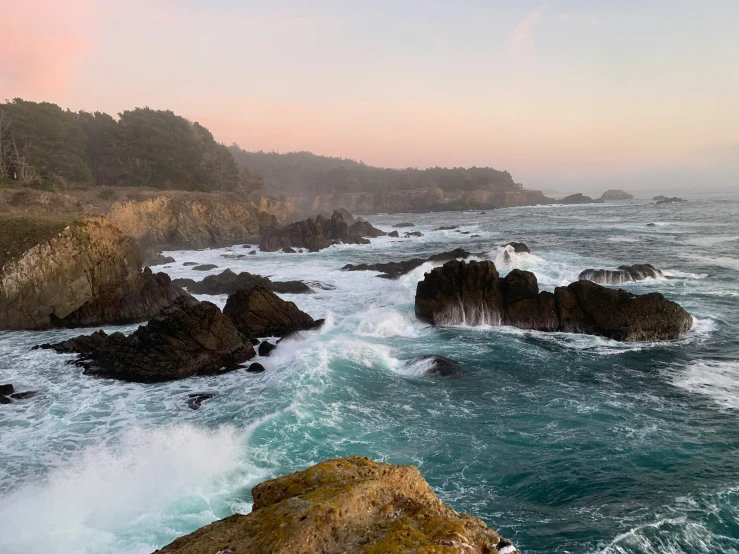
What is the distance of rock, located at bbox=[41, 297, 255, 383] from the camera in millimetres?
16703

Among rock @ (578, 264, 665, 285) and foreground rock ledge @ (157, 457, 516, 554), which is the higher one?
foreground rock ledge @ (157, 457, 516, 554)

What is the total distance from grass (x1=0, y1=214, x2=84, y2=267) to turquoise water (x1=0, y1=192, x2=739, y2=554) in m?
4.05

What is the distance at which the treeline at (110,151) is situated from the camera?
46297 mm

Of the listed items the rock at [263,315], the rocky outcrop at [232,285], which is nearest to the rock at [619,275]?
the rocky outcrop at [232,285]

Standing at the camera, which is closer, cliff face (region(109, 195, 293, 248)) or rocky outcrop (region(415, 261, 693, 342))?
rocky outcrop (region(415, 261, 693, 342))

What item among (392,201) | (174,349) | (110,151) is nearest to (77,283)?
(174,349)

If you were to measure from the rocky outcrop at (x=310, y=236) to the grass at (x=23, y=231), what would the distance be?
2664 cm

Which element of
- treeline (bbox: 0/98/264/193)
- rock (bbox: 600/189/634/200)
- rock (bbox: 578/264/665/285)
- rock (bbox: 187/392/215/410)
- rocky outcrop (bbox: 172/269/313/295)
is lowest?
rock (bbox: 187/392/215/410)

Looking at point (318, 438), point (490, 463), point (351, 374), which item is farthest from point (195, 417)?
point (490, 463)

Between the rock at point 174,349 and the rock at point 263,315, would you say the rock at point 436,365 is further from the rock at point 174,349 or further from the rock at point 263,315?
the rock at point 174,349

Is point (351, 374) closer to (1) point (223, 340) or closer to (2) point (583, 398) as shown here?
(1) point (223, 340)

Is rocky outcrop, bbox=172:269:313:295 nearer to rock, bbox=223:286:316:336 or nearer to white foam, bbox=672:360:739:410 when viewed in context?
rock, bbox=223:286:316:336

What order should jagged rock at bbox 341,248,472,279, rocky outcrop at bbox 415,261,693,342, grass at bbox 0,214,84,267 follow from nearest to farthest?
rocky outcrop at bbox 415,261,693,342 < grass at bbox 0,214,84,267 < jagged rock at bbox 341,248,472,279

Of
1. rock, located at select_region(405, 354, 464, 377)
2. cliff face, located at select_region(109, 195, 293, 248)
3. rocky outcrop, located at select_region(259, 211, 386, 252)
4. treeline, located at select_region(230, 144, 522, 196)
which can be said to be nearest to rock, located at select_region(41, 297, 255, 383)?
rock, located at select_region(405, 354, 464, 377)
